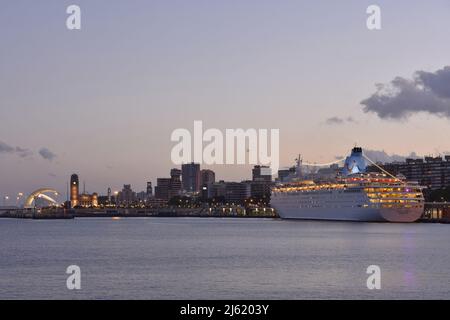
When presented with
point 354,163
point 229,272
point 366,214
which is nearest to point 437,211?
point 354,163

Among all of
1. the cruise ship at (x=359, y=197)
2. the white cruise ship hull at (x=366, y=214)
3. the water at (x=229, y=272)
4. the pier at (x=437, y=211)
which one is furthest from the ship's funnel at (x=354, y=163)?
the water at (x=229, y=272)

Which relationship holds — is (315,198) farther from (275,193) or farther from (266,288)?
(266,288)

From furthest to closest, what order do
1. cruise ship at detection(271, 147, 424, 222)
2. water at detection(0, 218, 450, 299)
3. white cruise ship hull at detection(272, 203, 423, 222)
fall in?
cruise ship at detection(271, 147, 424, 222) → white cruise ship hull at detection(272, 203, 423, 222) → water at detection(0, 218, 450, 299)

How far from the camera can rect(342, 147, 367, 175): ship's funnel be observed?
142 metres

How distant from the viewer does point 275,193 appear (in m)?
159

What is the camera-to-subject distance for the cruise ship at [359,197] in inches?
4850

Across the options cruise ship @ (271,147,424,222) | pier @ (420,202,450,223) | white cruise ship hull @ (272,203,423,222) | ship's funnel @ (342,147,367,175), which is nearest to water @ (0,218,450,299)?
white cruise ship hull @ (272,203,423,222)

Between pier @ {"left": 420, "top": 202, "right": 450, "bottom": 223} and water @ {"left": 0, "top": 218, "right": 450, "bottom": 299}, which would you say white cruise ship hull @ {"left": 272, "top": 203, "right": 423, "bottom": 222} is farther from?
water @ {"left": 0, "top": 218, "right": 450, "bottom": 299}

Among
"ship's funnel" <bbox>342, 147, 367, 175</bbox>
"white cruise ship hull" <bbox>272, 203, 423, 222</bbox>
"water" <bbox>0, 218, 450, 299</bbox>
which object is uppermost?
"ship's funnel" <bbox>342, 147, 367, 175</bbox>

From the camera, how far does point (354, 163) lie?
471 feet

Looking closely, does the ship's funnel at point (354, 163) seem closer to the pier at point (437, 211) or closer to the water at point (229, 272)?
the pier at point (437, 211)

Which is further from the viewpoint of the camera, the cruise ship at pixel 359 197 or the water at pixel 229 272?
the cruise ship at pixel 359 197

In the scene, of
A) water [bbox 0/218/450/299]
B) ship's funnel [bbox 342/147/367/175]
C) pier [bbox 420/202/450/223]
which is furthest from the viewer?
pier [bbox 420/202/450/223]
